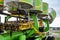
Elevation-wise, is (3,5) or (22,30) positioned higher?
(3,5)

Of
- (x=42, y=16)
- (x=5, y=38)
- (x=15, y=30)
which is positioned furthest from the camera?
(x=42, y=16)

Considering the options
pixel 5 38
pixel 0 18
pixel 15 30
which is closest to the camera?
pixel 5 38

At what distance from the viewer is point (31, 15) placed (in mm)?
722

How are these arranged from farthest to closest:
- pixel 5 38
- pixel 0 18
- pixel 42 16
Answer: pixel 42 16 < pixel 0 18 < pixel 5 38

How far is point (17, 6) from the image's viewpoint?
0.67 meters

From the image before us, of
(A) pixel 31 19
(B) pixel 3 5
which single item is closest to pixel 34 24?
(A) pixel 31 19

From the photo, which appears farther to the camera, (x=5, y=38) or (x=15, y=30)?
(x=15, y=30)

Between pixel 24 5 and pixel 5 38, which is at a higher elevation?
pixel 24 5

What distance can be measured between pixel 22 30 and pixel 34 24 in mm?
63

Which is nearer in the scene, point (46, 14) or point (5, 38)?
point (5, 38)

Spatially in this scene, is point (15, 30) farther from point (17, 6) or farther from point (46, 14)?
point (46, 14)

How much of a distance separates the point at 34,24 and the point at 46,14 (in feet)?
0.81

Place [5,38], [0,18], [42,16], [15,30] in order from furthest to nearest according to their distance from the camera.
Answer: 1. [42,16]
2. [0,18]
3. [15,30]
4. [5,38]

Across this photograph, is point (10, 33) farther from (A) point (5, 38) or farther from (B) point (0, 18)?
(B) point (0, 18)
